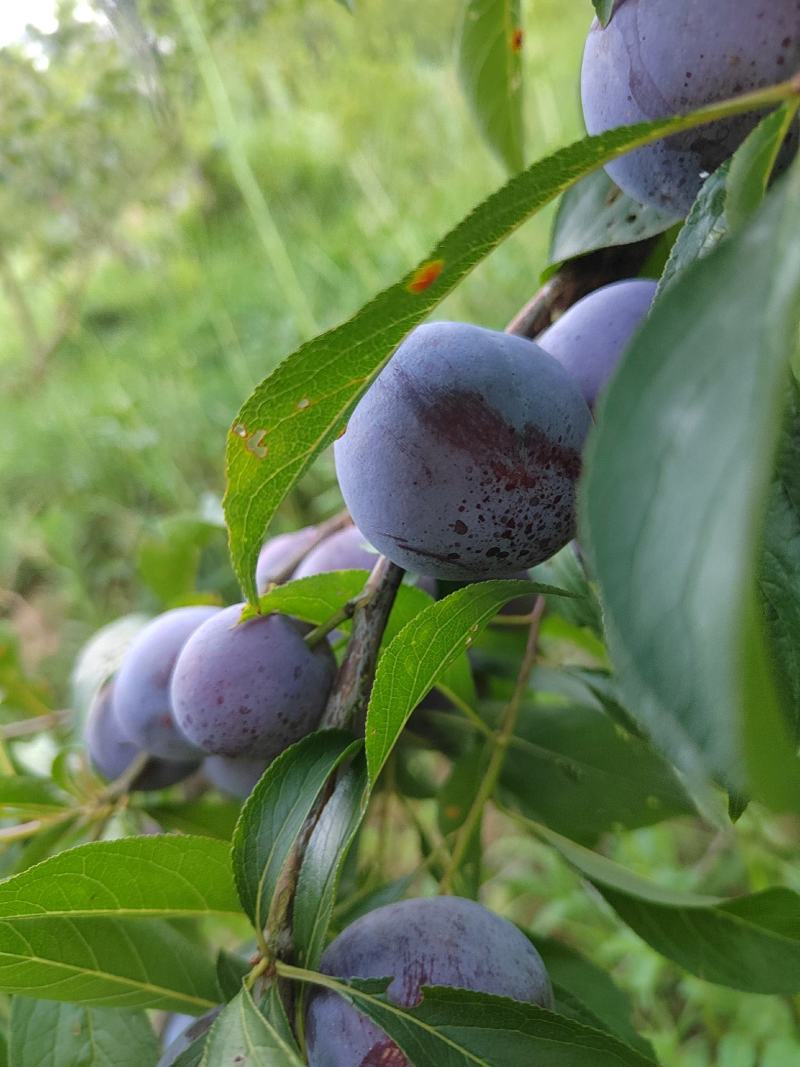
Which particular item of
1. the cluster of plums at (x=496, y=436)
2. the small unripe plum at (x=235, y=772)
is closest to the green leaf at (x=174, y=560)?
the small unripe plum at (x=235, y=772)

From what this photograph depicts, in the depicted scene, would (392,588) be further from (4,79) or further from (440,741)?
(4,79)

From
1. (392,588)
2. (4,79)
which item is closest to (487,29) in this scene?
(392,588)

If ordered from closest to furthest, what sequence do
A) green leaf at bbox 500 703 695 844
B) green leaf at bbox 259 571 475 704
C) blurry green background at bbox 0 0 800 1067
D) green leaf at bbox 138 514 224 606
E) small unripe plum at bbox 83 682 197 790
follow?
green leaf at bbox 259 571 475 704, green leaf at bbox 500 703 695 844, small unripe plum at bbox 83 682 197 790, green leaf at bbox 138 514 224 606, blurry green background at bbox 0 0 800 1067

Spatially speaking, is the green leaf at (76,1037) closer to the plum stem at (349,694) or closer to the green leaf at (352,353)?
the plum stem at (349,694)

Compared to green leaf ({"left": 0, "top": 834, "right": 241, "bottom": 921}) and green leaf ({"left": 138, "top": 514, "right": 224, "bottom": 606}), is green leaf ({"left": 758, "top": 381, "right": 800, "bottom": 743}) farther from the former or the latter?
green leaf ({"left": 138, "top": 514, "right": 224, "bottom": 606})

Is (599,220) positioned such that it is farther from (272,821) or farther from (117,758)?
(117,758)

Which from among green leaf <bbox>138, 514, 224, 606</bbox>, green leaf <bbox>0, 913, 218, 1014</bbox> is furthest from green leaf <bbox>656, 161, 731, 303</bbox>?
green leaf <bbox>138, 514, 224, 606</bbox>
